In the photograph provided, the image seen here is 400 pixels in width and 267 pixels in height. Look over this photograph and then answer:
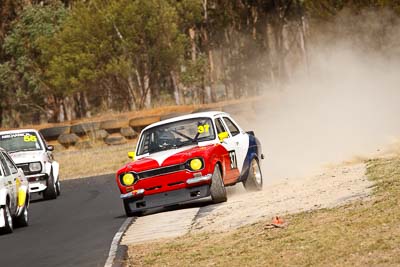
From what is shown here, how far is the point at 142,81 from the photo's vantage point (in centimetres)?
5753

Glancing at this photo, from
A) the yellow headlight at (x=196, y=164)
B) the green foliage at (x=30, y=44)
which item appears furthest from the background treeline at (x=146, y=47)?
the yellow headlight at (x=196, y=164)

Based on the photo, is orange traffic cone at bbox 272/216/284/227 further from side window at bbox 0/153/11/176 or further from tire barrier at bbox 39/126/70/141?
tire barrier at bbox 39/126/70/141

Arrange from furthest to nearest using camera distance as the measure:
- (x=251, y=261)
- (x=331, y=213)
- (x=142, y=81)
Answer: (x=142, y=81)
(x=331, y=213)
(x=251, y=261)

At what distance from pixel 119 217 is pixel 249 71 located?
58436 millimetres

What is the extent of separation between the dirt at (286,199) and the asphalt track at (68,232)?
139cm

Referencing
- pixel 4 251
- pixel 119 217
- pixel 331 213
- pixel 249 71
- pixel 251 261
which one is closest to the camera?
pixel 251 261

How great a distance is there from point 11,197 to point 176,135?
9.16 feet

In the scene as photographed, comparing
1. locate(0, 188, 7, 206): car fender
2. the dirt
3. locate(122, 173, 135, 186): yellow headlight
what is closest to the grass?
the dirt

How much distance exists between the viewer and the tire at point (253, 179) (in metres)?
19.2

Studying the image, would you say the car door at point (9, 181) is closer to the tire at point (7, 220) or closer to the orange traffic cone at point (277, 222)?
the tire at point (7, 220)

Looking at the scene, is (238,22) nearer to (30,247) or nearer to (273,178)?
(273,178)

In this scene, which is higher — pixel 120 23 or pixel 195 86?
pixel 120 23

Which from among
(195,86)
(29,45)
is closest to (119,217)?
(29,45)

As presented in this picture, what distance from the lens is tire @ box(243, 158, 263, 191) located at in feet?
63.1
